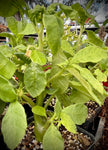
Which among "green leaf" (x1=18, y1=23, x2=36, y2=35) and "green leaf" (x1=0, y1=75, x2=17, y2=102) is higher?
"green leaf" (x1=18, y1=23, x2=36, y2=35)

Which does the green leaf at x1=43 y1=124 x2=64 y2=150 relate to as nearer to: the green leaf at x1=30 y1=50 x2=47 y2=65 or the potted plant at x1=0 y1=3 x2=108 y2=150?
the potted plant at x1=0 y1=3 x2=108 y2=150

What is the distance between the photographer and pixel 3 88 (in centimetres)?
27

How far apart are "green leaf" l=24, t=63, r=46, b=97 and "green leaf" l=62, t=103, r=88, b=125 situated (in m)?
0.10

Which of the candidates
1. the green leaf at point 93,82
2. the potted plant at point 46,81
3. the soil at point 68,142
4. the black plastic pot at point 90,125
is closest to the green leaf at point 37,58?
the potted plant at point 46,81

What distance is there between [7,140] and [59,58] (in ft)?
0.78

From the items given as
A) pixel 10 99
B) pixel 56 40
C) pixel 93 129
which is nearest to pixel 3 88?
pixel 10 99

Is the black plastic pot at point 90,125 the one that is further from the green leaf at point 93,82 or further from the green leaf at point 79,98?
the green leaf at point 93,82

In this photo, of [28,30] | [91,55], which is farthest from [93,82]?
[28,30]

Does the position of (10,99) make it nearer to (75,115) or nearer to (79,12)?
(75,115)

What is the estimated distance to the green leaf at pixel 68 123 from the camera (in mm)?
331

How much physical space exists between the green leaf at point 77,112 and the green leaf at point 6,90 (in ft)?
0.53

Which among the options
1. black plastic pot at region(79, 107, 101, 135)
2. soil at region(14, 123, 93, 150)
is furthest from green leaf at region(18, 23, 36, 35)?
black plastic pot at region(79, 107, 101, 135)

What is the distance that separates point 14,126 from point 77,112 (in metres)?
0.19

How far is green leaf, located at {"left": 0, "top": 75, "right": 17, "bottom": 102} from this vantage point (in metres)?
0.27
